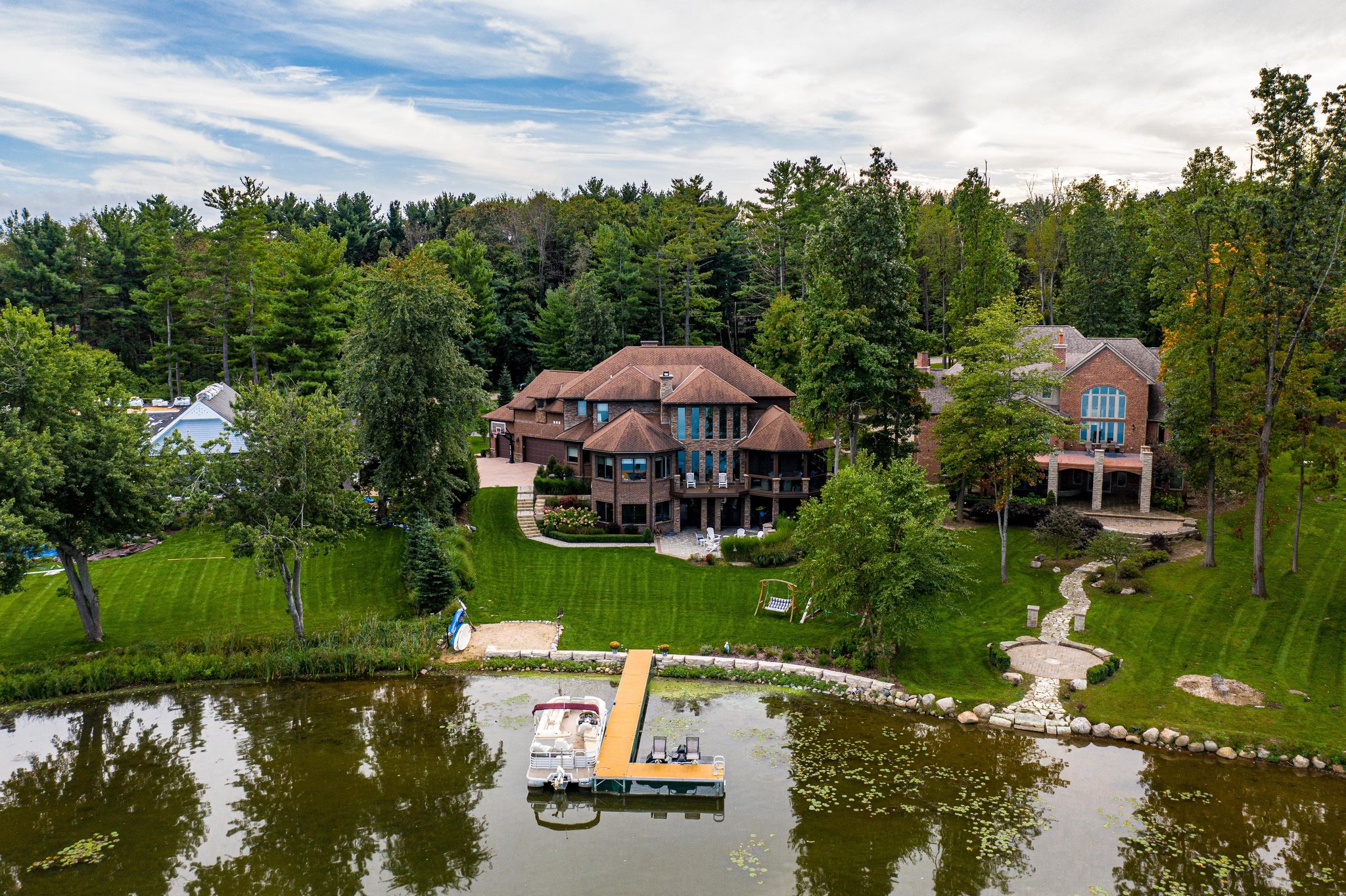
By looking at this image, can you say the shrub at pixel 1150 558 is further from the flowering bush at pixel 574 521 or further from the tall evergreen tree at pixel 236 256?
the tall evergreen tree at pixel 236 256

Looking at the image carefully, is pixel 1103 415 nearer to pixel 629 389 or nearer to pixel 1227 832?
pixel 629 389

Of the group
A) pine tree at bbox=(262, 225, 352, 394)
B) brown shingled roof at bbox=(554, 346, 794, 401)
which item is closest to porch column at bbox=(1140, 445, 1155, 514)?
brown shingled roof at bbox=(554, 346, 794, 401)

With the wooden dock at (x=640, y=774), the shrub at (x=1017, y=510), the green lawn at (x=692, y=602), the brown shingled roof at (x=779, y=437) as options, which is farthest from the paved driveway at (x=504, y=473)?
the wooden dock at (x=640, y=774)

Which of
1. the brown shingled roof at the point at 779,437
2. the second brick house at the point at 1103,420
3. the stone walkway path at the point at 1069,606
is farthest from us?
the brown shingled roof at the point at 779,437

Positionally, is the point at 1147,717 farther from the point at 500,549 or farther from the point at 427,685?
the point at 500,549

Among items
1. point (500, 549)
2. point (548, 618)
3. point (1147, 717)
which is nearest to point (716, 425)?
point (500, 549)
